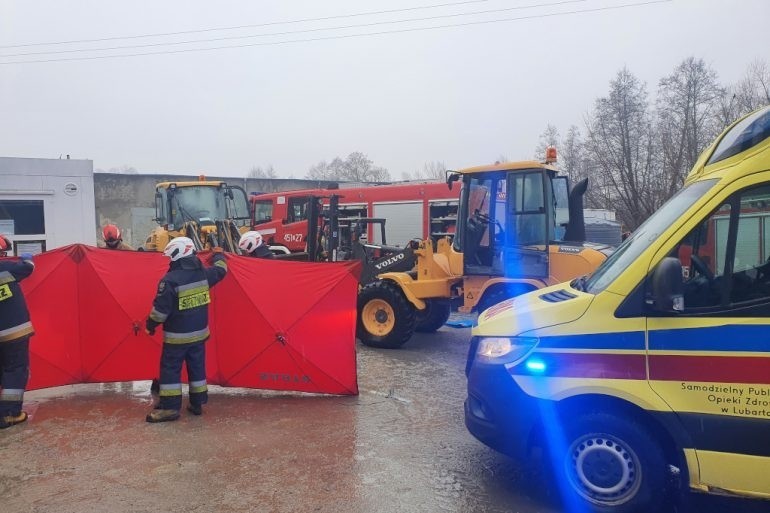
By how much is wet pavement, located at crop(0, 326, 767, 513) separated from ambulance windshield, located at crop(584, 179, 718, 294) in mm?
1584

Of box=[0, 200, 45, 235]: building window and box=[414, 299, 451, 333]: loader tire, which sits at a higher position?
box=[0, 200, 45, 235]: building window

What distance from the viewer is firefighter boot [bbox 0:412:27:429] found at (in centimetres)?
555

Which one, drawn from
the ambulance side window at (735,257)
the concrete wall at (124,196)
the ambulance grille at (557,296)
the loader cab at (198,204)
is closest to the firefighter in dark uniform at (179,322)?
the ambulance grille at (557,296)

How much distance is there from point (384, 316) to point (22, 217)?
8196 millimetres

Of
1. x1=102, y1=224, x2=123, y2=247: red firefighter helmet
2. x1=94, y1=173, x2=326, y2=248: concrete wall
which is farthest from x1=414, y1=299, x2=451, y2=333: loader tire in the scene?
x1=94, y1=173, x2=326, y2=248: concrete wall

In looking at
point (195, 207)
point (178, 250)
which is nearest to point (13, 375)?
point (178, 250)

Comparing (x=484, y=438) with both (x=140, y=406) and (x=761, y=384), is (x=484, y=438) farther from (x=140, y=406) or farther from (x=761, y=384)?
(x=140, y=406)

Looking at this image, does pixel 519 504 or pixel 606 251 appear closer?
pixel 519 504

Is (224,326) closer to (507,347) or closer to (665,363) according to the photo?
(507,347)

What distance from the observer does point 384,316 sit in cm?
928

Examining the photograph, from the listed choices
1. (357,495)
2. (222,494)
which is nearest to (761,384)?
(357,495)

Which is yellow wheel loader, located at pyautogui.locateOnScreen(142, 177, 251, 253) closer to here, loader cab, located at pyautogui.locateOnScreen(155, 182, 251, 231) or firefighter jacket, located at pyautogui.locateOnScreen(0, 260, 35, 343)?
loader cab, located at pyautogui.locateOnScreen(155, 182, 251, 231)

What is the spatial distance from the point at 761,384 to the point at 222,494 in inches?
146

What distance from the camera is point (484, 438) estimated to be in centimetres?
408
